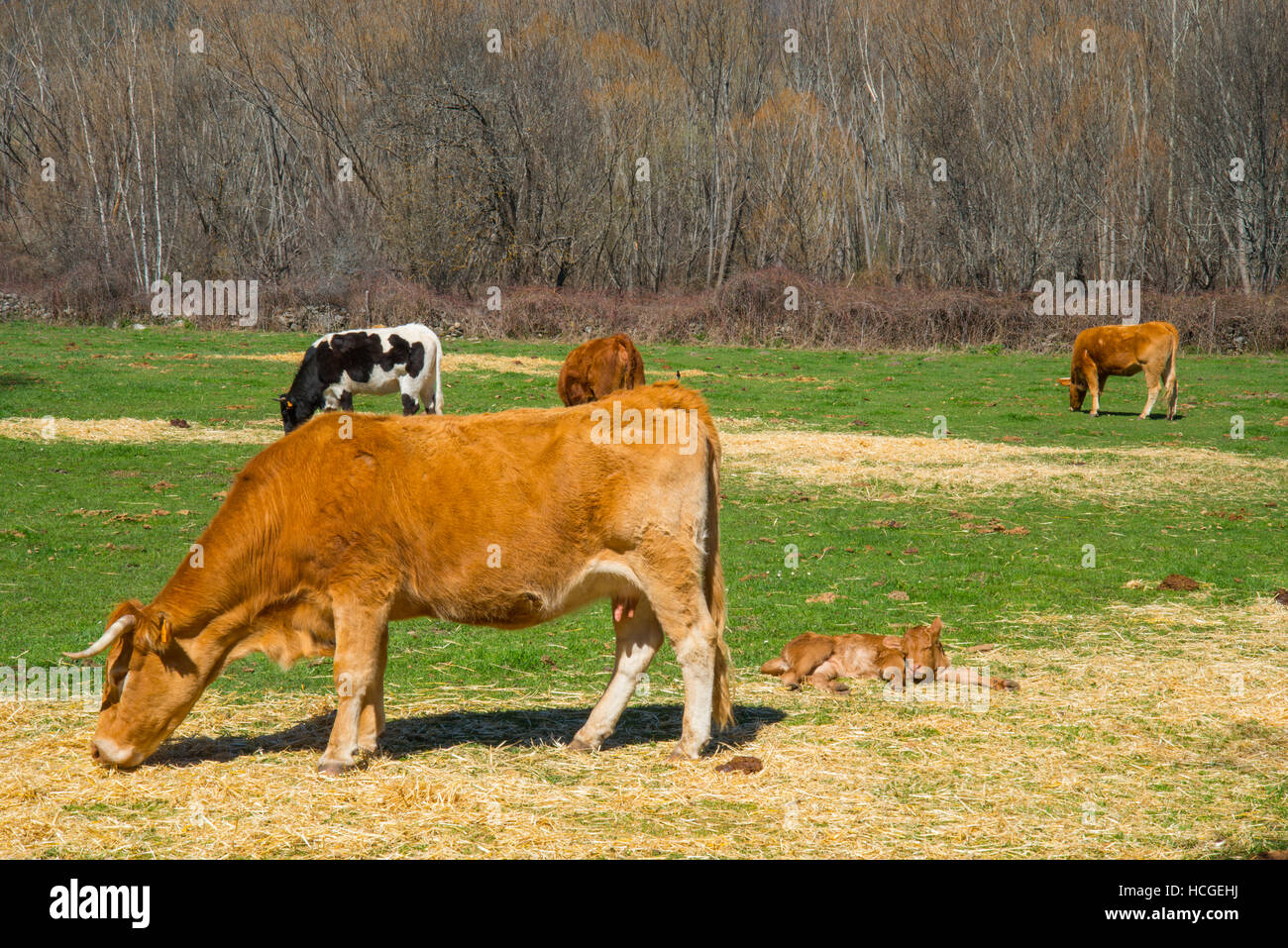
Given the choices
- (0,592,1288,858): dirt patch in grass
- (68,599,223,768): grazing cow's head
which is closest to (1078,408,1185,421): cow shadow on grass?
(0,592,1288,858): dirt patch in grass

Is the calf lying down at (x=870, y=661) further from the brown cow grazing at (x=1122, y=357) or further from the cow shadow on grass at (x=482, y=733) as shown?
the brown cow grazing at (x=1122, y=357)

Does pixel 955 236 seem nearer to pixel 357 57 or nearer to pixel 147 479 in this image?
pixel 357 57

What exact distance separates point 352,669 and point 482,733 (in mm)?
1062

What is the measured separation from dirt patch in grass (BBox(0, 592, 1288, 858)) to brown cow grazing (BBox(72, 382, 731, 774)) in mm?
369

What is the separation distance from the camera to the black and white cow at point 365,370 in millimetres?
19188

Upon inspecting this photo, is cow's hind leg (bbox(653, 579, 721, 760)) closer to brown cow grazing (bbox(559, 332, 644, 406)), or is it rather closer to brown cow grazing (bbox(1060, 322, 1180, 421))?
brown cow grazing (bbox(559, 332, 644, 406))

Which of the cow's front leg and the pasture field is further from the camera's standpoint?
the cow's front leg

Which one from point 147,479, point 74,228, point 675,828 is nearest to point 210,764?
point 675,828

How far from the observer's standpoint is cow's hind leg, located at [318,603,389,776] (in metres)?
5.85

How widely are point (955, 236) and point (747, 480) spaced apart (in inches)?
A: 1262

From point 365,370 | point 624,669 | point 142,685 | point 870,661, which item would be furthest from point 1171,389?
point 142,685

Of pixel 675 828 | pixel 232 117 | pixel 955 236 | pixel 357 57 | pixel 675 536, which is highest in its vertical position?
pixel 357 57

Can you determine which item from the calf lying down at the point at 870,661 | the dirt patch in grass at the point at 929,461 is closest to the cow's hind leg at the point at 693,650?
the calf lying down at the point at 870,661

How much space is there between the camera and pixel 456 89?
4466 cm
